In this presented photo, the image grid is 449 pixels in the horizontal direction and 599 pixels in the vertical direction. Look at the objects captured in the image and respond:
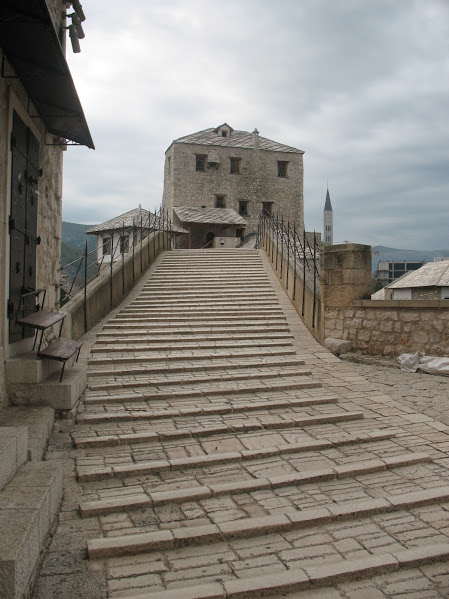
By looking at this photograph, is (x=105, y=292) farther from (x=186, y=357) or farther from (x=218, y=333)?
(x=186, y=357)

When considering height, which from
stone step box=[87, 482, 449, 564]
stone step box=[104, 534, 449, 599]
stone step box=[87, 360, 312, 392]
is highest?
stone step box=[87, 360, 312, 392]

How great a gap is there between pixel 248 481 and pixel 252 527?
65cm

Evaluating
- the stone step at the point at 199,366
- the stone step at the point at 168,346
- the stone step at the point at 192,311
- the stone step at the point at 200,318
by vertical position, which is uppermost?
the stone step at the point at 192,311

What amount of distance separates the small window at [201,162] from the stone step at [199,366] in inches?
1327

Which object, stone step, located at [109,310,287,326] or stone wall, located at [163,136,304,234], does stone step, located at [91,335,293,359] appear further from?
stone wall, located at [163,136,304,234]

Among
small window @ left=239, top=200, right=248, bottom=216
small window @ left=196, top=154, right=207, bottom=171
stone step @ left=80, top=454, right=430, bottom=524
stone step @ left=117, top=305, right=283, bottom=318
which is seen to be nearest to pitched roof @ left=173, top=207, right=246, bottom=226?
small window @ left=239, top=200, right=248, bottom=216

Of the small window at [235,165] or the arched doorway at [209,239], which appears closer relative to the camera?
the arched doorway at [209,239]

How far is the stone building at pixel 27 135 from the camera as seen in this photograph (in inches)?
171

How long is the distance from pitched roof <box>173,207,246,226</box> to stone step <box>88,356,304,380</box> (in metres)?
26.0

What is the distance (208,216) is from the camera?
114 feet

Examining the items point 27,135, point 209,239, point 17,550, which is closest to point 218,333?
point 27,135

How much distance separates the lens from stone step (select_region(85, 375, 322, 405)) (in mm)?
6172

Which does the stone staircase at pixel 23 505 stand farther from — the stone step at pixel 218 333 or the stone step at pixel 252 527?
the stone step at pixel 218 333

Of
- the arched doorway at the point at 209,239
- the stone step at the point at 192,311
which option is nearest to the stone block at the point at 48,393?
the stone step at the point at 192,311
